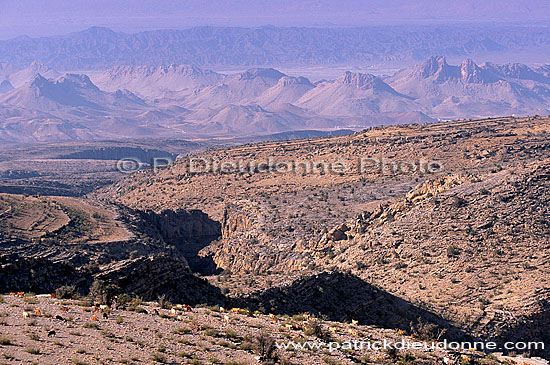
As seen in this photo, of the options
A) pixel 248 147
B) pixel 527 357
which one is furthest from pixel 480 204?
pixel 248 147

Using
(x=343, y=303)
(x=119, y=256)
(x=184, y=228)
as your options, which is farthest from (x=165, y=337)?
(x=184, y=228)

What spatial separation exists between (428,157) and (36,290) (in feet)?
163

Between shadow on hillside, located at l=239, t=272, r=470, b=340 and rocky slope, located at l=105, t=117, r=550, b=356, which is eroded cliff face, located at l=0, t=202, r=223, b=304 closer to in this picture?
shadow on hillside, located at l=239, t=272, r=470, b=340

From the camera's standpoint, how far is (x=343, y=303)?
2580cm

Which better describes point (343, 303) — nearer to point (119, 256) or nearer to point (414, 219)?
point (414, 219)

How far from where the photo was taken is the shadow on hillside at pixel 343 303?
81.3 feet

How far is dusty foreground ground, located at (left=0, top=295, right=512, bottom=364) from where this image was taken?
15562 mm

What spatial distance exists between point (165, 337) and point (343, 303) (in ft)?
32.8

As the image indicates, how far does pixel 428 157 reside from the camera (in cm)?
6594

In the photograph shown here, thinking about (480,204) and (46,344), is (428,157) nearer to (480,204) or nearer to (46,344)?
(480,204)

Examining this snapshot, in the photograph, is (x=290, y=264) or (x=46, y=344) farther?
(x=290, y=264)

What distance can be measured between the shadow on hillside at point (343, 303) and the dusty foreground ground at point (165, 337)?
10.1 feet

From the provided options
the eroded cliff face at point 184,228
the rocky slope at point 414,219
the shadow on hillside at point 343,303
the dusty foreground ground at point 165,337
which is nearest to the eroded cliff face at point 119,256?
the eroded cliff face at point 184,228

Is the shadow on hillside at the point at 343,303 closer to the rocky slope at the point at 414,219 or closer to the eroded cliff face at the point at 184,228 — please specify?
the rocky slope at the point at 414,219
